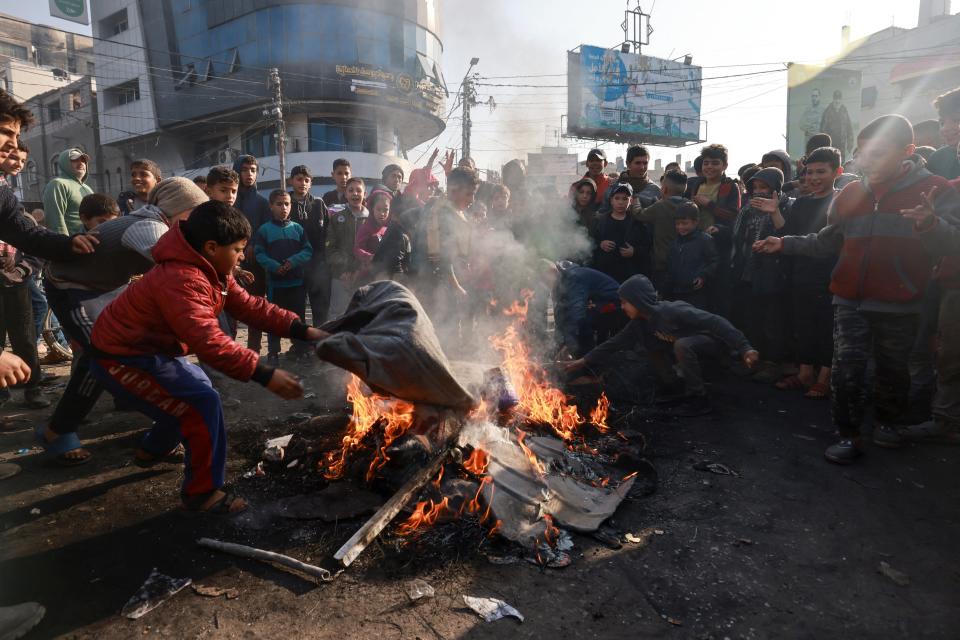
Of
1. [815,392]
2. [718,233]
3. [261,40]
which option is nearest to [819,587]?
[815,392]

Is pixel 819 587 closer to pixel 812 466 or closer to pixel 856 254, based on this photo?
pixel 812 466

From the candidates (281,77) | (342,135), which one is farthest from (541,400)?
(342,135)

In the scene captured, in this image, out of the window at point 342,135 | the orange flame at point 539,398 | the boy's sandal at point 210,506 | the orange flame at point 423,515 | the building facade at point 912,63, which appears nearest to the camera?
the orange flame at point 423,515

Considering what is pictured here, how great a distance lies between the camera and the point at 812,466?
158 inches

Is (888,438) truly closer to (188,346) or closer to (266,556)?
(266,556)

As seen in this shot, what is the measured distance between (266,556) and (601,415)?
303cm

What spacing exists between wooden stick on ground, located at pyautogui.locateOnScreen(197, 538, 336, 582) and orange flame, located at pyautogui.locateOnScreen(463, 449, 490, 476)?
3.62 feet

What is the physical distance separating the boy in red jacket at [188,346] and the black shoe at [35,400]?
3024 mm

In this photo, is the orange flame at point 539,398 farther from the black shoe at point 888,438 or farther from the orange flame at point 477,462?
the black shoe at point 888,438

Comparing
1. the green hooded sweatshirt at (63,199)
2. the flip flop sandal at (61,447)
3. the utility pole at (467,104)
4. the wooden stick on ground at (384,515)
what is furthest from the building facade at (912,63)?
the flip flop sandal at (61,447)

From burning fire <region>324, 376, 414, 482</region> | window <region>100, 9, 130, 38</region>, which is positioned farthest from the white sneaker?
window <region>100, 9, 130, 38</region>

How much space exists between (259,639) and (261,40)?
31699 mm

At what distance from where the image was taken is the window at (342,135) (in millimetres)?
29453

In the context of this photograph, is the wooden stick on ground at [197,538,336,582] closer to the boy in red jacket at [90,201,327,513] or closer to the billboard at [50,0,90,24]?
the boy in red jacket at [90,201,327,513]
